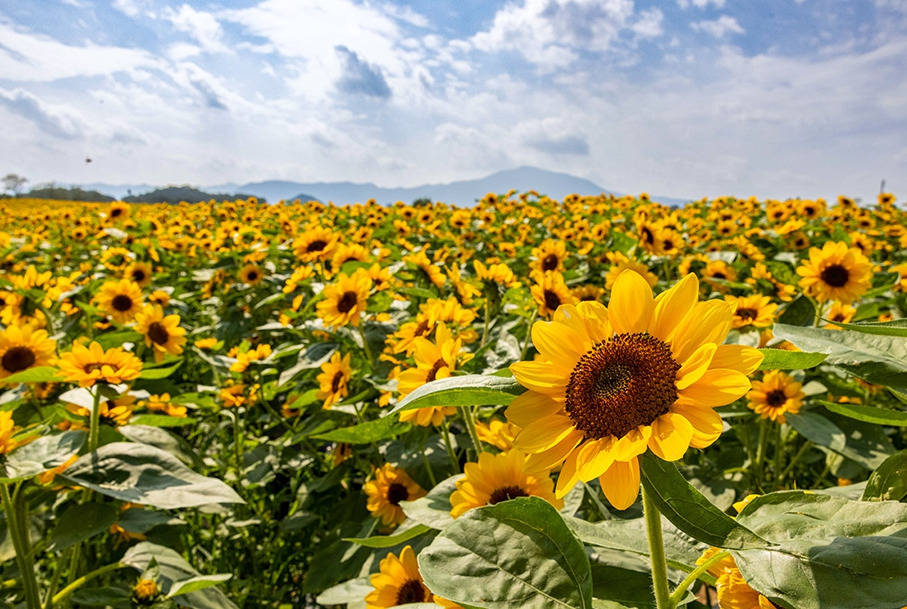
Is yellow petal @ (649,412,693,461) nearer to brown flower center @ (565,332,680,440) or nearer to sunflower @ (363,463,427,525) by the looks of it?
brown flower center @ (565,332,680,440)

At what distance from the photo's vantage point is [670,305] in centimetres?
65

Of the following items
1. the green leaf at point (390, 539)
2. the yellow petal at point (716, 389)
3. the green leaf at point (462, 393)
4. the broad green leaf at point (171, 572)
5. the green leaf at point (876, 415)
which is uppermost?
the yellow petal at point (716, 389)

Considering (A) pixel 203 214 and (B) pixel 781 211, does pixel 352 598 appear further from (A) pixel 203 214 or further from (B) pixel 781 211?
(A) pixel 203 214

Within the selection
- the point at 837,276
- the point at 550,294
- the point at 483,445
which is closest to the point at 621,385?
the point at 483,445

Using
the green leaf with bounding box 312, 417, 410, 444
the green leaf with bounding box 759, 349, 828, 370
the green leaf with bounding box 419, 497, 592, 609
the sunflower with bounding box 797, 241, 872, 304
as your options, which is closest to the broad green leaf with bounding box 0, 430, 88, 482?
the green leaf with bounding box 312, 417, 410, 444

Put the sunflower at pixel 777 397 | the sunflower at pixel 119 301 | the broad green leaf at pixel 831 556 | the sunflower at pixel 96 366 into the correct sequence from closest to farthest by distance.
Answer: the broad green leaf at pixel 831 556 < the sunflower at pixel 96 366 < the sunflower at pixel 777 397 < the sunflower at pixel 119 301

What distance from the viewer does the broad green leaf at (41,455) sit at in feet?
3.73

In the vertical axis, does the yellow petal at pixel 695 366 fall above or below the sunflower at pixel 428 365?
above

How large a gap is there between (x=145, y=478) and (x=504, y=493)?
85cm

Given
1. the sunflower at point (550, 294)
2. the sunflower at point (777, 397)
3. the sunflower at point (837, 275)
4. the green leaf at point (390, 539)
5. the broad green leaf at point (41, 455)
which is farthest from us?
the sunflower at point (837, 275)

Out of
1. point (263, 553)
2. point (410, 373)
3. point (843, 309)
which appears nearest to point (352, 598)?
point (410, 373)

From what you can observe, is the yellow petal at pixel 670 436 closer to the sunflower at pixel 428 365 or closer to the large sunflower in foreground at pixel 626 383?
the large sunflower in foreground at pixel 626 383

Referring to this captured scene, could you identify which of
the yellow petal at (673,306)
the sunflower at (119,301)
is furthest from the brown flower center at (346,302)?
the sunflower at (119,301)

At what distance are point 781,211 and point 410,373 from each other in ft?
20.2
